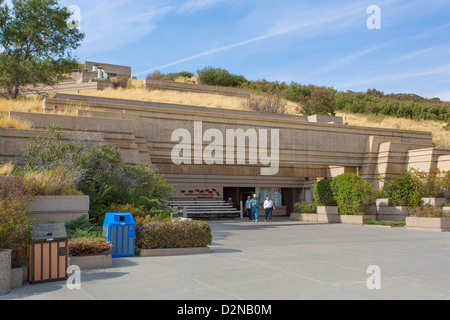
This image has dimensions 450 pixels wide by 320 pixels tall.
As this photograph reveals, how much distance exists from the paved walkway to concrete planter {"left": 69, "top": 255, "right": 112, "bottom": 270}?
8.7 inches

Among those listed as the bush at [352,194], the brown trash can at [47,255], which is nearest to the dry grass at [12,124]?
the brown trash can at [47,255]

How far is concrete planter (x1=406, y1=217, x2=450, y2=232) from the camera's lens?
17.9 metres

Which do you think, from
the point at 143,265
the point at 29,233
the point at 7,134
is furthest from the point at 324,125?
the point at 29,233

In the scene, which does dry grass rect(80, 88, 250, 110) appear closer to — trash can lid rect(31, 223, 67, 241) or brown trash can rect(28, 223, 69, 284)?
trash can lid rect(31, 223, 67, 241)

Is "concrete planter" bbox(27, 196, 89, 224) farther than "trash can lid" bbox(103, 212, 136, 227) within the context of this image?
Yes

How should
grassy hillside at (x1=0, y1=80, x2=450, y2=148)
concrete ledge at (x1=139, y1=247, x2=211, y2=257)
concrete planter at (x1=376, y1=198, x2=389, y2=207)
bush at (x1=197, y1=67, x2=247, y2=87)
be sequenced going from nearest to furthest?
1. concrete ledge at (x1=139, y1=247, x2=211, y2=257)
2. concrete planter at (x1=376, y1=198, x2=389, y2=207)
3. grassy hillside at (x1=0, y1=80, x2=450, y2=148)
4. bush at (x1=197, y1=67, x2=247, y2=87)

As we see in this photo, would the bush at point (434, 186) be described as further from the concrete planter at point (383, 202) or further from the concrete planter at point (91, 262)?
the concrete planter at point (91, 262)

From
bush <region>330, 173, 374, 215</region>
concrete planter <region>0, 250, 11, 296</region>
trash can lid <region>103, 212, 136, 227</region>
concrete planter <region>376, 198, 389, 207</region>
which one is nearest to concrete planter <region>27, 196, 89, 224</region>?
trash can lid <region>103, 212, 136, 227</region>

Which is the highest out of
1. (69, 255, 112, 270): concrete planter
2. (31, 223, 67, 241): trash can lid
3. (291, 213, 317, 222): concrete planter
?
(31, 223, 67, 241): trash can lid

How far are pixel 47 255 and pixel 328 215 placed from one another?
61.7ft

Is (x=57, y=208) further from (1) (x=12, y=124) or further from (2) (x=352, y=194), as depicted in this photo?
(2) (x=352, y=194)

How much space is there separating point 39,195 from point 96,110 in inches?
432

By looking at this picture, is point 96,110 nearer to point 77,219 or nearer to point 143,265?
point 77,219

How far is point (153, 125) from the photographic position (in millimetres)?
22062
